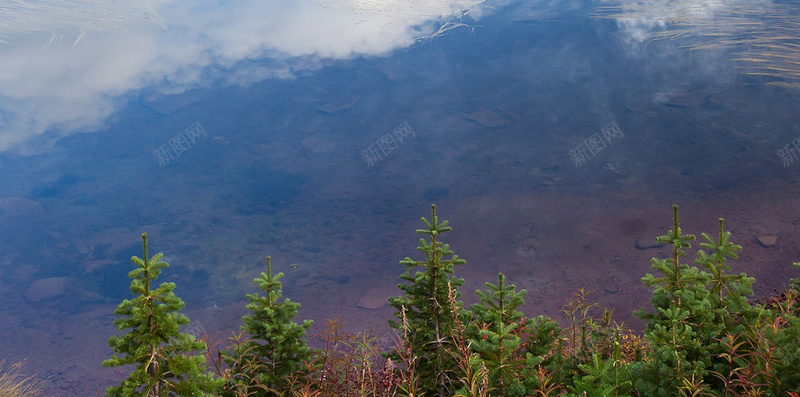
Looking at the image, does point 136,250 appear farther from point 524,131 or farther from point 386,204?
point 524,131

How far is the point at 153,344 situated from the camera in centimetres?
229

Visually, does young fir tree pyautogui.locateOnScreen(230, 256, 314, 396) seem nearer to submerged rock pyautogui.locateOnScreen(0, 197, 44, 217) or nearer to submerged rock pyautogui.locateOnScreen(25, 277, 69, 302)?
submerged rock pyautogui.locateOnScreen(25, 277, 69, 302)

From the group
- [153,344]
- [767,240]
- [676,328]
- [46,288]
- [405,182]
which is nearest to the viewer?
[153,344]

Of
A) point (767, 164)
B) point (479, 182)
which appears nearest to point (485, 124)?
point (479, 182)

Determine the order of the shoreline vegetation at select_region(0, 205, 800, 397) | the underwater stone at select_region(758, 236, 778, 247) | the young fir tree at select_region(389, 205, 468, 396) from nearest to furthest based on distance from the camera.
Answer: the shoreline vegetation at select_region(0, 205, 800, 397)
the young fir tree at select_region(389, 205, 468, 396)
the underwater stone at select_region(758, 236, 778, 247)

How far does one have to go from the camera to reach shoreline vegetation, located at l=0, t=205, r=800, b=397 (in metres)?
2.24

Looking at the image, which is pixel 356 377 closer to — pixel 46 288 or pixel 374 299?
pixel 374 299

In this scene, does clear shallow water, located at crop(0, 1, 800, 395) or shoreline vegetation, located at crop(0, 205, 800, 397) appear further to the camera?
clear shallow water, located at crop(0, 1, 800, 395)

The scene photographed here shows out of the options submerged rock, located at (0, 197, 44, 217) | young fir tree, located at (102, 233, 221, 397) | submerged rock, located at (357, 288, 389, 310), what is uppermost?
submerged rock, located at (0, 197, 44, 217)

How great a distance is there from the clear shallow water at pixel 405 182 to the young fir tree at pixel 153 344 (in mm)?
4715

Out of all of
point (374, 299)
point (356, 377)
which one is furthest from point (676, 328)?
point (374, 299)

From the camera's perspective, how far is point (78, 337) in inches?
297

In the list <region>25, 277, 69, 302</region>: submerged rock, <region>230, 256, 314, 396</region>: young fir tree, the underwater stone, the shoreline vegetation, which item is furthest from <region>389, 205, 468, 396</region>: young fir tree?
<region>25, 277, 69, 302</region>: submerged rock

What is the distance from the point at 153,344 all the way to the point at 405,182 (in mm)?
6970
